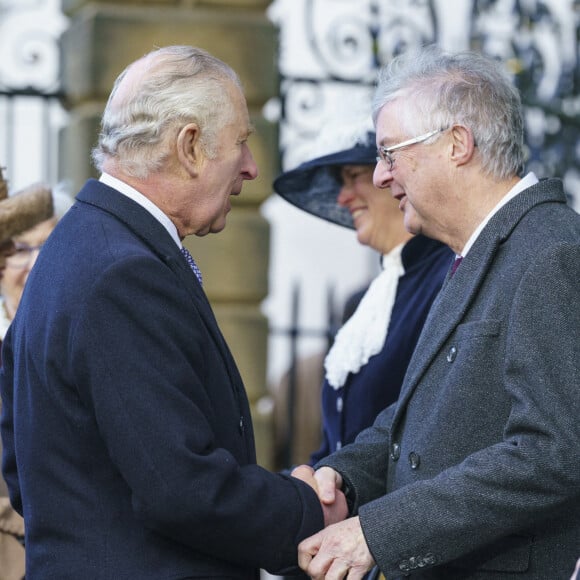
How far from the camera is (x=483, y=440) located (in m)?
2.72

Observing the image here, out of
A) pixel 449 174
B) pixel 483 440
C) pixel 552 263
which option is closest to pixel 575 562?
pixel 483 440

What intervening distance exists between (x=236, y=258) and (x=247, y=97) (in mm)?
751

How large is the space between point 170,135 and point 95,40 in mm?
3208

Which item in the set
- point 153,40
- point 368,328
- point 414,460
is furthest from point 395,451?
point 153,40

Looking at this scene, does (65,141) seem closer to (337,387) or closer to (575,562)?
(337,387)

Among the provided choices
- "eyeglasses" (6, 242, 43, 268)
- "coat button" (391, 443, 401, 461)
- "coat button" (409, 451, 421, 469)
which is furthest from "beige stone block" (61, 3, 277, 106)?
"coat button" (409, 451, 421, 469)

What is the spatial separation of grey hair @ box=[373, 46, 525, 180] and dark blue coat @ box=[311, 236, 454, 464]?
83cm

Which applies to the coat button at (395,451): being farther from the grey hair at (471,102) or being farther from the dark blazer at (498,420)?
the grey hair at (471,102)

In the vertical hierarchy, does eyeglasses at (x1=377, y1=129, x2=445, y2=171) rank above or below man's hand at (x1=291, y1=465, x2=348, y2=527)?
above

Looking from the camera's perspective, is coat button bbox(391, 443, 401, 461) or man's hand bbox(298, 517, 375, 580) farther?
coat button bbox(391, 443, 401, 461)

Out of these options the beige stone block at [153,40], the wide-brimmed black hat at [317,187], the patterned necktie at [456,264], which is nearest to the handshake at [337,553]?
the patterned necktie at [456,264]

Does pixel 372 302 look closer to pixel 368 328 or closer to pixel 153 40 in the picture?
pixel 368 328

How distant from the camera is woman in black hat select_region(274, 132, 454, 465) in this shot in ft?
12.3

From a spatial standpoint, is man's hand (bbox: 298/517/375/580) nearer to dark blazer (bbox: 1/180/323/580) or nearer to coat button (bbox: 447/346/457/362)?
dark blazer (bbox: 1/180/323/580)
